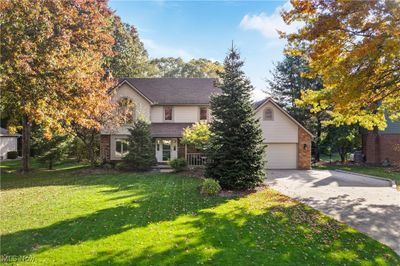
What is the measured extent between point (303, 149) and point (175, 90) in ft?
43.0

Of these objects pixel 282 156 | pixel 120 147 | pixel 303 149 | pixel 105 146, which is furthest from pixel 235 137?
pixel 105 146

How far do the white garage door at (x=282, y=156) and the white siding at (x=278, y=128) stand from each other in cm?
54

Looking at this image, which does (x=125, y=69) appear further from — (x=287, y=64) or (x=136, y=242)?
(x=136, y=242)

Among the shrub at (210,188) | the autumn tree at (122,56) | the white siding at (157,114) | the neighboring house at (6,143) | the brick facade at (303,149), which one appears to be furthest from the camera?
the autumn tree at (122,56)

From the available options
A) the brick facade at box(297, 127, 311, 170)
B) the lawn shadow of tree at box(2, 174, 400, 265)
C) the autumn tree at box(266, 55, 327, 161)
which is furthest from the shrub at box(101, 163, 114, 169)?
the autumn tree at box(266, 55, 327, 161)

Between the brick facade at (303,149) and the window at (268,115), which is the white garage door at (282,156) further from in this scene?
the window at (268,115)

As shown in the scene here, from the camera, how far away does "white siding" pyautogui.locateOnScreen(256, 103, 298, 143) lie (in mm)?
24094

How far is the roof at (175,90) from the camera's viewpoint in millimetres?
26875

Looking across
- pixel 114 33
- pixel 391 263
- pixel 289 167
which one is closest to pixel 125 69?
pixel 114 33

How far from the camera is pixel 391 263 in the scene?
21.9 ft

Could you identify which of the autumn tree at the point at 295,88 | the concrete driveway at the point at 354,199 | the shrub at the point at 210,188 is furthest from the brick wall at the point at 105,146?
the autumn tree at the point at 295,88

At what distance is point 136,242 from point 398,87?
13424mm

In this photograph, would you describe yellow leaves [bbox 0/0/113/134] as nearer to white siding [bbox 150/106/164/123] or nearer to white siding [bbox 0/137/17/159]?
white siding [bbox 150/106/164/123]

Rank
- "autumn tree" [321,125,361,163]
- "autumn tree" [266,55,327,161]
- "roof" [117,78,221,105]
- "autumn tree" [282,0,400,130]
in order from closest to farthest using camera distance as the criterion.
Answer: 1. "autumn tree" [282,0,400,130]
2. "roof" [117,78,221,105]
3. "autumn tree" [321,125,361,163]
4. "autumn tree" [266,55,327,161]
